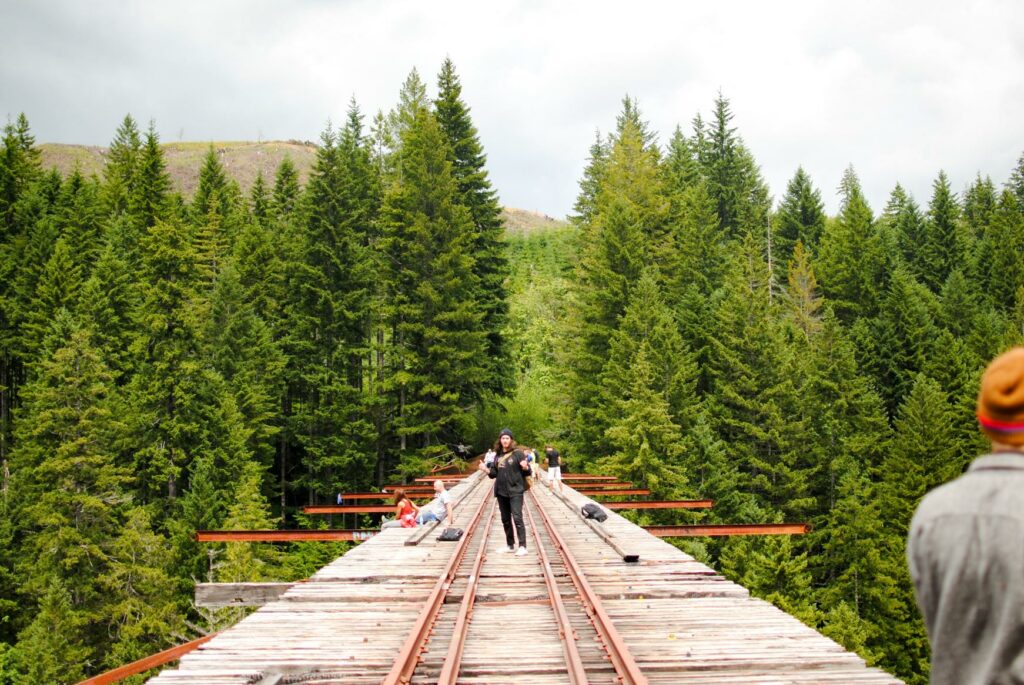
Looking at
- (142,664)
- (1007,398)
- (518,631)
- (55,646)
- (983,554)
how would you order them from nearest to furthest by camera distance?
1. (983,554)
2. (1007,398)
3. (518,631)
4. (142,664)
5. (55,646)

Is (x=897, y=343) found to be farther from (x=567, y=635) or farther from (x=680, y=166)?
(x=567, y=635)

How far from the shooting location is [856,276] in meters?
51.6

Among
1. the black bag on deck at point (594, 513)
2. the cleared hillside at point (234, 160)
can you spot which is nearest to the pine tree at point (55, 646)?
the black bag on deck at point (594, 513)

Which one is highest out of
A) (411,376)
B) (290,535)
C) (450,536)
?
(411,376)

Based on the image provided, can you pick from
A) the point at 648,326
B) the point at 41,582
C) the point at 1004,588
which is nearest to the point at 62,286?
the point at 41,582

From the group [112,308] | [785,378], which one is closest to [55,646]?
[112,308]

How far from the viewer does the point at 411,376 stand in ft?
128

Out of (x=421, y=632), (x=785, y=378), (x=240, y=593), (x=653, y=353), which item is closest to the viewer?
(x=421, y=632)

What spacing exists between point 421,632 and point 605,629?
1782 millimetres

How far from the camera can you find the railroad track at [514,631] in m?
6.04

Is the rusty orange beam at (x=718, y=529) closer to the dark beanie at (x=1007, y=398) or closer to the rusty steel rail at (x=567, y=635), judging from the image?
the rusty steel rail at (x=567, y=635)

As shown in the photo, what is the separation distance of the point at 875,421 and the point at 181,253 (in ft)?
128

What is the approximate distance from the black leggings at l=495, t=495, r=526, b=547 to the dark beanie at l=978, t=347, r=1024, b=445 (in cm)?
935

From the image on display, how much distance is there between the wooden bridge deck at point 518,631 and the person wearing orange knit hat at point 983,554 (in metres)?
3.84
